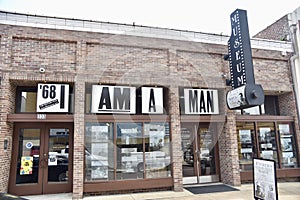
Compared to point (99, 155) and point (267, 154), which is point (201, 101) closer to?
point (267, 154)

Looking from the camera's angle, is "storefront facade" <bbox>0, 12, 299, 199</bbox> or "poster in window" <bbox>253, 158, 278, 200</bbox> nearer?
"poster in window" <bbox>253, 158, 278, 200</bbox>

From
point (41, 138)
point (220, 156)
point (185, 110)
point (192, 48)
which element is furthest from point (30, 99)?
point (220, 156)

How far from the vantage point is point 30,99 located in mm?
7652

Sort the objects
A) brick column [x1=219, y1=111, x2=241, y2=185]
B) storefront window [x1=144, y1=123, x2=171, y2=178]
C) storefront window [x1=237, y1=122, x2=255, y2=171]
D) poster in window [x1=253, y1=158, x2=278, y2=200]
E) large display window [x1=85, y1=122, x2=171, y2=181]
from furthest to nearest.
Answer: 1. storefront window [x1=237, y1=122, x2=255, y2=171]
2. brick column [x1=219, y1=111, x2=241, y2=185]
3. storefront window [x1=144, y1=123, x2=171, y2=178]
4. large display window [x1=85, y1=122, x2=171, y2=181]
5. poster in window [x1=253, y1=158, x2=278, y2=200]

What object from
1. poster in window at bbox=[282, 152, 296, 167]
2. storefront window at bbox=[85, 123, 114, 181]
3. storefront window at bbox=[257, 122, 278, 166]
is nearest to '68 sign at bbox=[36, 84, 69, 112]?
storefront window at bbox=[85, 123, 114, 181]

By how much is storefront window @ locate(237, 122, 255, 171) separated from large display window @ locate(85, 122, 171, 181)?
2828 mm

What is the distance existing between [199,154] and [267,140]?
2.71 m

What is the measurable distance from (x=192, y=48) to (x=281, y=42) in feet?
13.0

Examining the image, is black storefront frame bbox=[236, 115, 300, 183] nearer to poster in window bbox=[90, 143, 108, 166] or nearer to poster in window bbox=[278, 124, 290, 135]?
poster in window bbox=[278, 124, 290, 135]

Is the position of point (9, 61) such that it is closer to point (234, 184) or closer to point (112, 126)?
point (112, 126)

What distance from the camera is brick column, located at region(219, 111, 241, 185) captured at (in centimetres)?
811

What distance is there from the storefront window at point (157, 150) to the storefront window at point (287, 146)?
4540mm

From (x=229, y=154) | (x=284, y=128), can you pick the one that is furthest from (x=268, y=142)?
(x=229, y=154)

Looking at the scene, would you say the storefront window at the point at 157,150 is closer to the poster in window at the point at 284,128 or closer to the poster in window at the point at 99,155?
the poster in window at the point at 99,155
